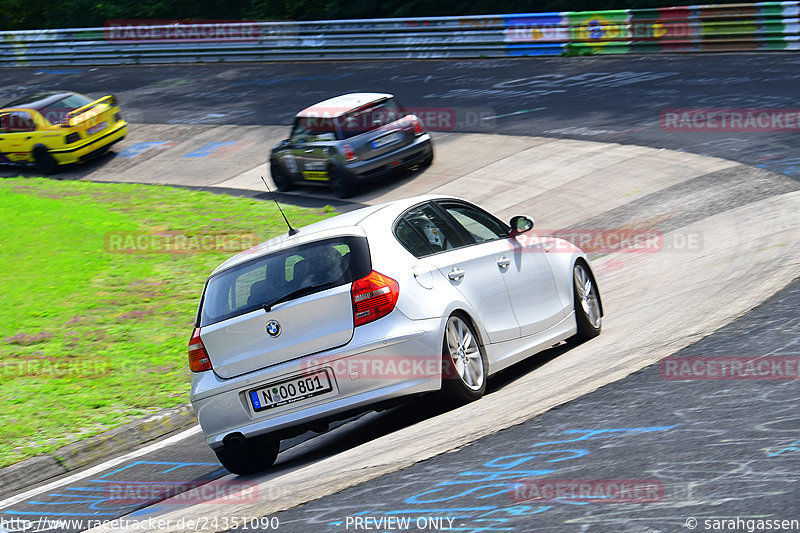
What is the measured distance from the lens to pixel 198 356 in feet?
22.3

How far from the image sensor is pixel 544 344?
7844 millimetres

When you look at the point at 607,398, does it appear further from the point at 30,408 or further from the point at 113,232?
the point at 113,232

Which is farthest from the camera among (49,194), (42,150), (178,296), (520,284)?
(42,150)

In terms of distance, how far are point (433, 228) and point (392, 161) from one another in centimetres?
1129

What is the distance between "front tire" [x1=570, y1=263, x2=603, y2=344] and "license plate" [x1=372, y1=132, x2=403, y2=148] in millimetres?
10206

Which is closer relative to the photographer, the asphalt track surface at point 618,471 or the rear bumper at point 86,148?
the asphalt track surface at point 618,471

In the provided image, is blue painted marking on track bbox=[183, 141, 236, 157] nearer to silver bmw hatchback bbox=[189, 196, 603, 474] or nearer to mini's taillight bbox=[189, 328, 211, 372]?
silver bmw hatchback bbox=[189, 196, 603, 474]

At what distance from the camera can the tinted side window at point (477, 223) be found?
7.71 meters

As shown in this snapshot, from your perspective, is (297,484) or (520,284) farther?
(520,284)

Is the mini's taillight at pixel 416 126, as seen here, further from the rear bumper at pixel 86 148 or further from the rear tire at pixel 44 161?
the rear tire at pixel 44 161

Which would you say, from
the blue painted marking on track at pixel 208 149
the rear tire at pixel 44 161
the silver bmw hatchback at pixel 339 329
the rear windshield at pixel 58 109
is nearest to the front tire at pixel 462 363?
the silver bmw hatchback at pixel 339 329

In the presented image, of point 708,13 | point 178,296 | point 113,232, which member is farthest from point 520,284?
point 708,13

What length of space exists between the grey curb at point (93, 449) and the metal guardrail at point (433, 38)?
61.2ft

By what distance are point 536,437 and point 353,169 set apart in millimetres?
13236
